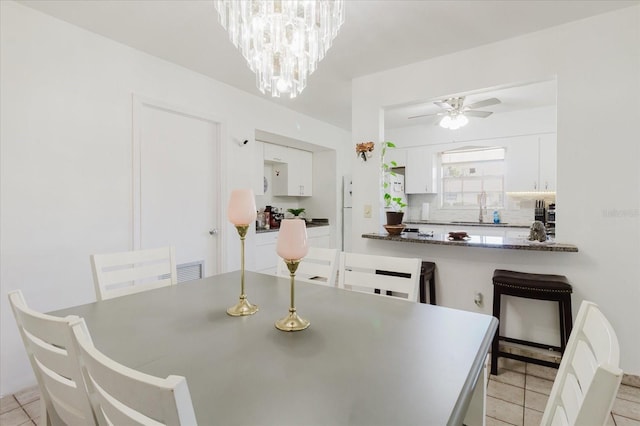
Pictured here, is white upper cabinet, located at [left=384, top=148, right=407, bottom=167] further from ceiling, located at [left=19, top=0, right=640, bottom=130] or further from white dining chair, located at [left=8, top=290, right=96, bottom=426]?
white dining chair, located at [left=8, top=290, right=96, bottom=426]

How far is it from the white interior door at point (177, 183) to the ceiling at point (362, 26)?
1.85 ft

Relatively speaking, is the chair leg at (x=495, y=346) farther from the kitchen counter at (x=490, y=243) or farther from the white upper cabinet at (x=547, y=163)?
the white upper cabinet at (x=547, y=163)

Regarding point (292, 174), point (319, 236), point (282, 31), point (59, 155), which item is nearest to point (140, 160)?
point (59, 155)

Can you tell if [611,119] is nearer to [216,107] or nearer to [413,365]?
[413,365]

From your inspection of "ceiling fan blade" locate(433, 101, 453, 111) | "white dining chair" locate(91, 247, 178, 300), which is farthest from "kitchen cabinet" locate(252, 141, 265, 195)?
"white dining chair" locate(91, 247, 178, 300)

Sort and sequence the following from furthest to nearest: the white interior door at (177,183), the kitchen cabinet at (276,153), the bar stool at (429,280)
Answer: the kitchen cabinet at (276,153), the white interior door at (177,183), the bar stool at (429,280)

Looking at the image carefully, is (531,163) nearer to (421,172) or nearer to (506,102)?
(506,102)

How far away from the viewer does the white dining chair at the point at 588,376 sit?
1.77ft

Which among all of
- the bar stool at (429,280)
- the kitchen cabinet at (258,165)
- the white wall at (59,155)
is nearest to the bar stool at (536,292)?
the bar stool at (429,280)

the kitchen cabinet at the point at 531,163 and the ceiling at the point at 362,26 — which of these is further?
the kitchen cabinet at the point at 531,163

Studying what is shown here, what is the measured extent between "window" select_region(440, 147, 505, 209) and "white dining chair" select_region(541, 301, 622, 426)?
183 inches

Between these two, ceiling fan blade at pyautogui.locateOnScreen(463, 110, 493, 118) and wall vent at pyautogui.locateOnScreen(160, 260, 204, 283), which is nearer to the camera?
wall vent at pyautogui.locateOnScreen(160, 260, 204, 283)

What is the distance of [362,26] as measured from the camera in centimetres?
233

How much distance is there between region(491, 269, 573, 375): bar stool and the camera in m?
2.09
